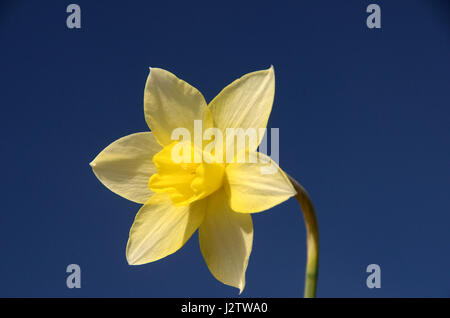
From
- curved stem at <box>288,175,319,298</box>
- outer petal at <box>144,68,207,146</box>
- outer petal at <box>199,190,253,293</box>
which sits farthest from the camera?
outer petal at <box>144,68,207,146</box>

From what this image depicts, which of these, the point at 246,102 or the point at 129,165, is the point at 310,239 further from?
the point at 129,165

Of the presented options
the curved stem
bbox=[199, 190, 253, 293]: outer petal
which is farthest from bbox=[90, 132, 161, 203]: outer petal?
the curved stem

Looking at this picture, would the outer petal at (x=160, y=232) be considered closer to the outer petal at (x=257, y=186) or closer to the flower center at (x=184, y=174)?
the flower center at (x=184, y=174)

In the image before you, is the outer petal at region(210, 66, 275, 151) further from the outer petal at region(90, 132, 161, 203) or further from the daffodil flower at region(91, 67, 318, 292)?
the outer petal at region(90, 132, 161, 203)

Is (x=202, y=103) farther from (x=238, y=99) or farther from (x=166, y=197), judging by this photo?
(x=166, y=197)

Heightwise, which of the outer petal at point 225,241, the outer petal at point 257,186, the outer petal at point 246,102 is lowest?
the outer petal at point 225,241

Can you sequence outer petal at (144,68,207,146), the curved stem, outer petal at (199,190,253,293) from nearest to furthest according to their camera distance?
the curved stem → outer petal at (199,190,253,293) → outer petal at (144,68,207,146)

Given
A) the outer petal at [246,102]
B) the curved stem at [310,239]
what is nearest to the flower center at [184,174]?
the outer petal at [246,102]

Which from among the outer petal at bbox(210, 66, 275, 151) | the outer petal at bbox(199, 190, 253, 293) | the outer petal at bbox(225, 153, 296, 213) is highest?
→ the outer petal at bbox(210, 66, 275, 151)
